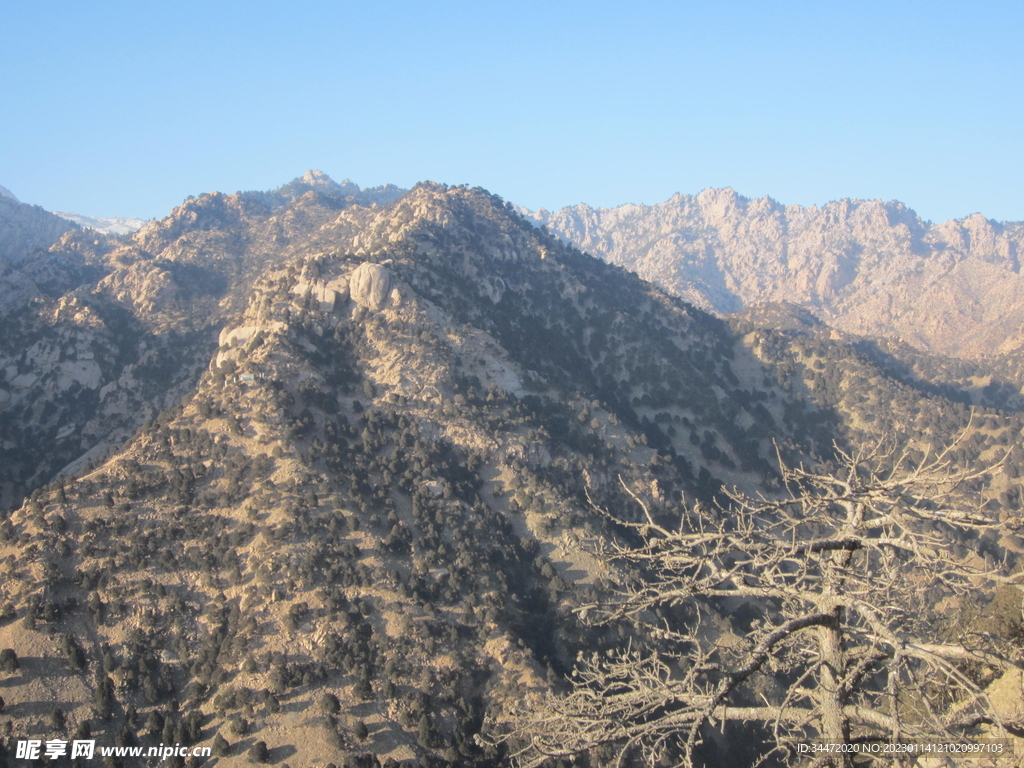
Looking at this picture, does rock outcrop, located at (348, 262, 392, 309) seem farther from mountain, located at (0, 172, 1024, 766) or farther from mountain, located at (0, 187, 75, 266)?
mountain, located at (0, 187, 75, 266)

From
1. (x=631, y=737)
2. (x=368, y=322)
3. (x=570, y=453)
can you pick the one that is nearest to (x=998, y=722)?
(x=631, y=737)

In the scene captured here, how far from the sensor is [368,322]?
6594cm

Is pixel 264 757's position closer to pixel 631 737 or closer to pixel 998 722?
pixel 631 737

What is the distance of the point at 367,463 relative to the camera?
51625mm

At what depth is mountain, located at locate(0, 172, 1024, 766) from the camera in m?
34.3

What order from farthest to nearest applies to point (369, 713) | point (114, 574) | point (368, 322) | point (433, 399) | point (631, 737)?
point (368, 322)
point (433, 399)
point (114, 574)
point (369, 713)
point (631, 737)

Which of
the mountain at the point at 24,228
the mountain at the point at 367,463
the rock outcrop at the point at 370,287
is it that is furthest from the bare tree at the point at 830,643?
the mountain at the point at 24,228

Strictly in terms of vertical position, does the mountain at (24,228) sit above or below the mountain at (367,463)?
above

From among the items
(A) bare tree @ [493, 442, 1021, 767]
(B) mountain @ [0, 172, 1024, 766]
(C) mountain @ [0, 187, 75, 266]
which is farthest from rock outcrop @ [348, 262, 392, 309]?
(C) mountain @ [0, 187, 75, 266]

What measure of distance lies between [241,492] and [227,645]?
12512 millimetres

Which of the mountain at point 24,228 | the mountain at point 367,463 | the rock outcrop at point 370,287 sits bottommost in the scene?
the mountain at point 367,463

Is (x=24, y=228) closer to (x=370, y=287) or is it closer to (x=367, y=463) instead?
(x=370, y=287)

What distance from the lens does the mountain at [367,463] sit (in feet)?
113

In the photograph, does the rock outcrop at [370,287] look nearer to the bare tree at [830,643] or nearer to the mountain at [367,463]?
the mountain at [367,463]
